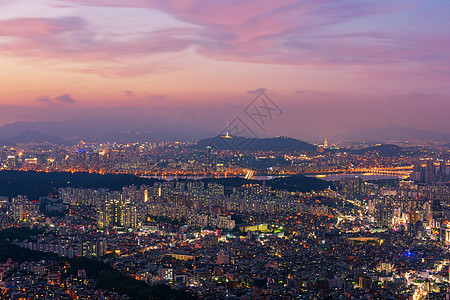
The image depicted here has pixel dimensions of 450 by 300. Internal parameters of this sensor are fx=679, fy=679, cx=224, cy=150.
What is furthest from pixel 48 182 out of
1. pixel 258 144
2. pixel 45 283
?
pixel 258 144

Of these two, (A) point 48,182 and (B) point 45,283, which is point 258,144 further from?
(B) point 45,283

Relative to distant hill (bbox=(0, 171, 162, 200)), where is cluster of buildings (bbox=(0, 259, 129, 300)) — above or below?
below

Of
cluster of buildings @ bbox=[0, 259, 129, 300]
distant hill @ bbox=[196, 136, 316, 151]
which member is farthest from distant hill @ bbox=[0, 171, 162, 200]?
distant hill @ bbox=[196, 136, 316, 151]

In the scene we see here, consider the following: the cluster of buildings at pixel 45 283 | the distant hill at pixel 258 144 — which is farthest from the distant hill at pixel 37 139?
the cluster of buildings at pixel 45 283

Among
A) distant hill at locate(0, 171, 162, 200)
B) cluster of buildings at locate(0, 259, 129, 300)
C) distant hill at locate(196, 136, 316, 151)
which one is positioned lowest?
cluster of buildings at locate(0, 259, 129, 300)

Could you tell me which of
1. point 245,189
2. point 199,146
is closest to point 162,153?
point 199,146

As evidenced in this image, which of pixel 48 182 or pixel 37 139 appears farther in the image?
pixel 37 139

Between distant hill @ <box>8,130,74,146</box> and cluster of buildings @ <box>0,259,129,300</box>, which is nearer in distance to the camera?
cluster of buildings @ <box>0,259,129,300</box>

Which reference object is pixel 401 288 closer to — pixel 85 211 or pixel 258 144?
pixel 85 211

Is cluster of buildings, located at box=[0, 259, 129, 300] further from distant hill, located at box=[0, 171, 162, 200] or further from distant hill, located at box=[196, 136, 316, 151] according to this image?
distant hill, located at box=[196, 136, 316, 151]
